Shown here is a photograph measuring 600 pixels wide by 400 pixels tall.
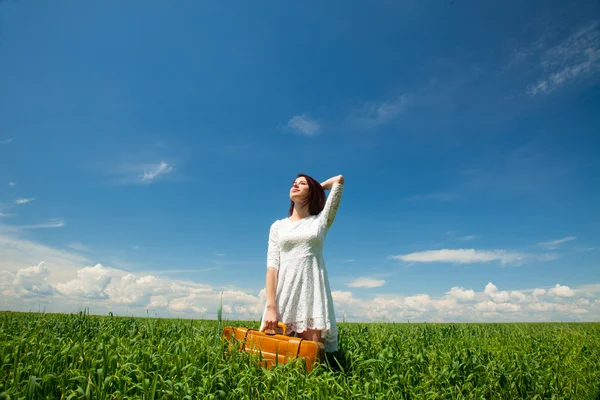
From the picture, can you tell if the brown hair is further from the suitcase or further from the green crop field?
the green crop field

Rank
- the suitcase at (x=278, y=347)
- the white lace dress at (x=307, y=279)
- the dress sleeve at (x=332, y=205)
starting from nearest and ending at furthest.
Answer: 1. the suitcase at (x=278, y=347)
2. the white lace dress at (x=307, y=279)
3. the dress sleeve at (x=332, y=205)

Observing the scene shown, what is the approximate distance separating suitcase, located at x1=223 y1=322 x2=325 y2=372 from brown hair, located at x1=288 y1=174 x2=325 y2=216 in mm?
1785

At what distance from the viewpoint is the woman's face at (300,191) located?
5.80m

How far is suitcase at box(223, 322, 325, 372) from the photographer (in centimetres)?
457

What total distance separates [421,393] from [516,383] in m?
1.94

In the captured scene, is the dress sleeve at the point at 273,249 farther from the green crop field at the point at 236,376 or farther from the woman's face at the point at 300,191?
the green crop field at the point at 236,376

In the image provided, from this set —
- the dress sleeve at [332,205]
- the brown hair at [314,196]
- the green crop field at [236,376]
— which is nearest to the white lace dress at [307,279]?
the dress sleeve at [332,205]

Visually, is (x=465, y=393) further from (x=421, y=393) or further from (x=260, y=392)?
(x=260, y=392)

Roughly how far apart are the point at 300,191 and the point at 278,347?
223 cm

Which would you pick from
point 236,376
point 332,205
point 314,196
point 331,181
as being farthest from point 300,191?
point 236,376

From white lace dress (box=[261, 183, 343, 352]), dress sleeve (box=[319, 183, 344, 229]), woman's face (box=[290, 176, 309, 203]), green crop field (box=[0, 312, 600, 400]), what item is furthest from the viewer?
woman's face (box=[290, 176, 309, 203])

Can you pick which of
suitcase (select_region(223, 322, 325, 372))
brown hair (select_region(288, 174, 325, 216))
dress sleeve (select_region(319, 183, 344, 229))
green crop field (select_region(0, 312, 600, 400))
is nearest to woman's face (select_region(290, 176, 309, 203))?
brown hair (select_region(288, 174, 325, 216))

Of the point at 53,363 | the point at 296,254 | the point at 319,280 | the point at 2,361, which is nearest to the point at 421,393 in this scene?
the point at 319,280

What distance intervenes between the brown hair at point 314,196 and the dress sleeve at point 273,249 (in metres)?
0.60
